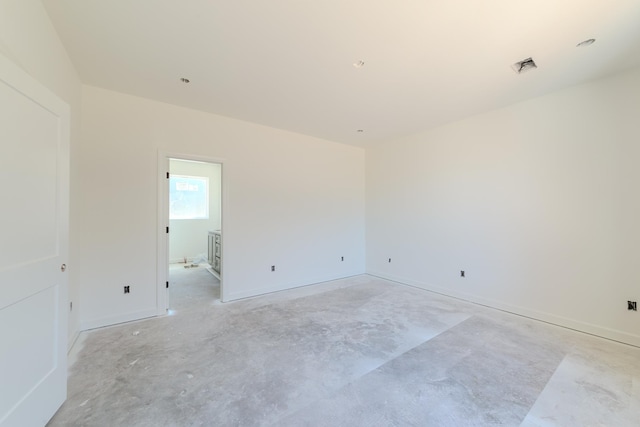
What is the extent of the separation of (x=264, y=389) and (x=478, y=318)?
108 inches

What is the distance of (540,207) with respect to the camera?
320cm

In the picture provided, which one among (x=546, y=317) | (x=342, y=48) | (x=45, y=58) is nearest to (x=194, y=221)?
(x=45, y=58)

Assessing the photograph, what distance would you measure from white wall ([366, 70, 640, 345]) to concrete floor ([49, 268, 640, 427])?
42 centimetres

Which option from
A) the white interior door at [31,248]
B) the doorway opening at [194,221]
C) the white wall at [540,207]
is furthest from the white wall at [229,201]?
the doorway opening at [194,221]

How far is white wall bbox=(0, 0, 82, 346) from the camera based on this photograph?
145cm

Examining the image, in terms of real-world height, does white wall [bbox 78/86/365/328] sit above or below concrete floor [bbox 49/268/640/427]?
above

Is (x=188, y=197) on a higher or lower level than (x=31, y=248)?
higher

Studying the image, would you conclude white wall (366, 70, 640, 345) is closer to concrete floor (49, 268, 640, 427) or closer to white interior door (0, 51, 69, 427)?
concrete floor (49, 268, 640, 427)

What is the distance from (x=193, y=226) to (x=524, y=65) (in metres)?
7.16

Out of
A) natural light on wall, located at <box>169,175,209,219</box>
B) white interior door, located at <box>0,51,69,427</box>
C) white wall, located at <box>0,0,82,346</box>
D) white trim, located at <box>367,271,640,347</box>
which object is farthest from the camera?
natural light on wall, located at <box>169,175,209,219</box>

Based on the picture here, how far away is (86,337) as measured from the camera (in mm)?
2715

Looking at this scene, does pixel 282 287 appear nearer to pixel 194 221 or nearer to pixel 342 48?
pixel 342 48

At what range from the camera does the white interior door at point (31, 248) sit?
1.31 meters

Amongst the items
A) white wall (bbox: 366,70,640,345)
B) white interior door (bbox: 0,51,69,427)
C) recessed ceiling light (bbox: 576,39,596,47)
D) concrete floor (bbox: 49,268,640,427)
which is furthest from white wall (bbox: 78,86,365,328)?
recessed ceiling light (bbox: 576,39,596,47)
